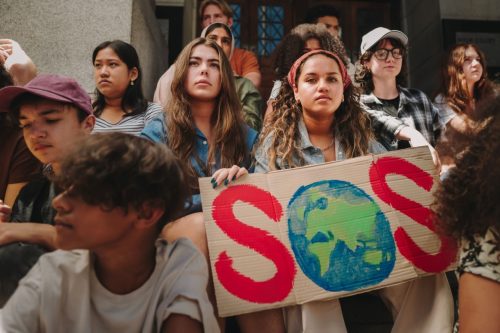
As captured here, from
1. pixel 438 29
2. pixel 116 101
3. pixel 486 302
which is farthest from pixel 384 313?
pixel 438 29

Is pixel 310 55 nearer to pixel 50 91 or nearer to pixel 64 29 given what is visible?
pixel 50 91


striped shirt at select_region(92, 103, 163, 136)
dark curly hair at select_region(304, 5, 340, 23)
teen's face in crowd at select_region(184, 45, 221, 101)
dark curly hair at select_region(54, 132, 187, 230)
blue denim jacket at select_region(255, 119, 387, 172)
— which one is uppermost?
dark curly hair at select_region(304, 5, 340, 23)

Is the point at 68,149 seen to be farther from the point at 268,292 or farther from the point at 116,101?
the point at 116,101

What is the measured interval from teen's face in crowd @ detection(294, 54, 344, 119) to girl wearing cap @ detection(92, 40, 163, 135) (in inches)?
53.4

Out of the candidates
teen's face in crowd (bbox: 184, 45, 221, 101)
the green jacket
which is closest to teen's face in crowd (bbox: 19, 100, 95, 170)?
teen's face in crowd (bbox: 184, 45, 221, 101)

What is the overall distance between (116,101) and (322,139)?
1.90 m

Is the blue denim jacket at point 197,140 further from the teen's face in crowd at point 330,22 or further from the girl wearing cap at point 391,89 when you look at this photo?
the teen's face in crowd at point 330,22

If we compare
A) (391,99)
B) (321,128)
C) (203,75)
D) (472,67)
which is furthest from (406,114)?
(203,75)

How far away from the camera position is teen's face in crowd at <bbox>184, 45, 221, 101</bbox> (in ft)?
10.7

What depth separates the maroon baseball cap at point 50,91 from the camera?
7.98 feet

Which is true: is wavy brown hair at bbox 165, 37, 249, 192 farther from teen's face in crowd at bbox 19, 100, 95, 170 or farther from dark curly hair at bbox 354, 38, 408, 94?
dark curly hair at bbox 354, 38, 408, 94

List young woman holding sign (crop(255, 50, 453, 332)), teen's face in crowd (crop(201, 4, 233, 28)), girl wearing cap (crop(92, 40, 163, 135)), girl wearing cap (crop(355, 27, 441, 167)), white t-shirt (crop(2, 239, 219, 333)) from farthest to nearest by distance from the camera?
teen's face in crowd (crop(201, 4, 233, 28)) < girl wearing cap (crop(355, 27, 441, 167)) < girl wearing cap (crop(92, 40, 163, 135)) < young woman holding sign (crop(255, 50, 453, 332)) < white t-shirt (crop(2, 239, 219, 333))

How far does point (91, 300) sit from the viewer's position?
178 cm

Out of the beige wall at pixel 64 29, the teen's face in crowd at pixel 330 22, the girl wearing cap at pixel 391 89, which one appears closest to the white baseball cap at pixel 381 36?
the girl wearing cap at pixel 391 89
